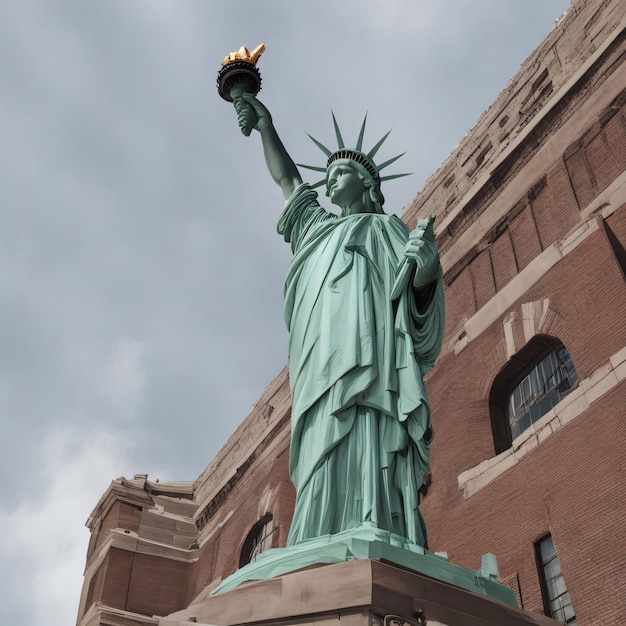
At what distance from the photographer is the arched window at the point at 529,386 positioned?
10359 millimetres

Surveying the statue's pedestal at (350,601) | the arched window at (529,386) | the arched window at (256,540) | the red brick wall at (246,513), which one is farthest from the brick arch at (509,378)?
the arched window at (256,540)

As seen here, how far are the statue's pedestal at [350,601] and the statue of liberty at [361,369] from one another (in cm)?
60

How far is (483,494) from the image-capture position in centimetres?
1045

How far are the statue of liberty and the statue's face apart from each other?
20 cm

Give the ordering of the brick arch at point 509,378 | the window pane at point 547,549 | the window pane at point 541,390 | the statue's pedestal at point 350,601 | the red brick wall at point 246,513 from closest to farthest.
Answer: the statue's pedestal at point 350,601
the window pane at point 547,549
the window pane at point 541,390
the brick arch at point 509,378
the red brick wall at point 246,513

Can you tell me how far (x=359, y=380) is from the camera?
16.0ft

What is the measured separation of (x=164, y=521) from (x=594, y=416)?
14.8m

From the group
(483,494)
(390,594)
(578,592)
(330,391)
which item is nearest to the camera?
(390,594)

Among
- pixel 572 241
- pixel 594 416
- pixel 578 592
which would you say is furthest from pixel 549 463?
pixel 572 241

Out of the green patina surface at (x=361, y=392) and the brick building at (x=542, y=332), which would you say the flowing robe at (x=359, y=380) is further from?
the brick building at (x=542, y=332)

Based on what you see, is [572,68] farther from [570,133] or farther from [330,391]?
[330,391]

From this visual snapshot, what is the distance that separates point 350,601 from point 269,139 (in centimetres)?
478

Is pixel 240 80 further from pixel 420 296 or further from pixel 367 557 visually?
pixel 367 557

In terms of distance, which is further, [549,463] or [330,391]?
[549,463]
